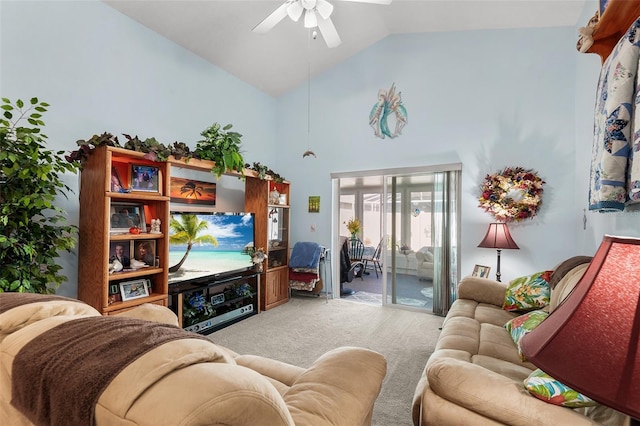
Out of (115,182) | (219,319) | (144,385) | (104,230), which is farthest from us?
(219,319)

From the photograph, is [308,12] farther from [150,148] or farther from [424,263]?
[424,263]

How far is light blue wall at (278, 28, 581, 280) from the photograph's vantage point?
143 inches

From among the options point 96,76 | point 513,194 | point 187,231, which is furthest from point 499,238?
point 96,76

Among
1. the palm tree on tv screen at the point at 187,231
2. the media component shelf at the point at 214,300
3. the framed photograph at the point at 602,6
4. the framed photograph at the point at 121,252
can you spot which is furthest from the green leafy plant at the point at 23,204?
the framed photograph at the point at 602,6

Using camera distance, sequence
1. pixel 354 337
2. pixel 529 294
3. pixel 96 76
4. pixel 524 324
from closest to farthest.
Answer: pixel 524 324
pixel 529 294
pixel 96 76
pixel 354 337

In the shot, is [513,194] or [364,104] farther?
[364,104]

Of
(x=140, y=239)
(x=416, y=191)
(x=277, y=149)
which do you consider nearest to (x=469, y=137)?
(x=416, y=191)

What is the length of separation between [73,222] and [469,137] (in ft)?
15.6

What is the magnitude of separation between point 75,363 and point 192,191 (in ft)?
11.6

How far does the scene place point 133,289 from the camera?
2.93 metres

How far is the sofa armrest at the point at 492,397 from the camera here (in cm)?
110

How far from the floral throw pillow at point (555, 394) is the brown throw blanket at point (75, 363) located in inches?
51.7

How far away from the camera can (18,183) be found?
2061 millimetres

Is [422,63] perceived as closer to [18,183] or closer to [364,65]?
[364,65]
